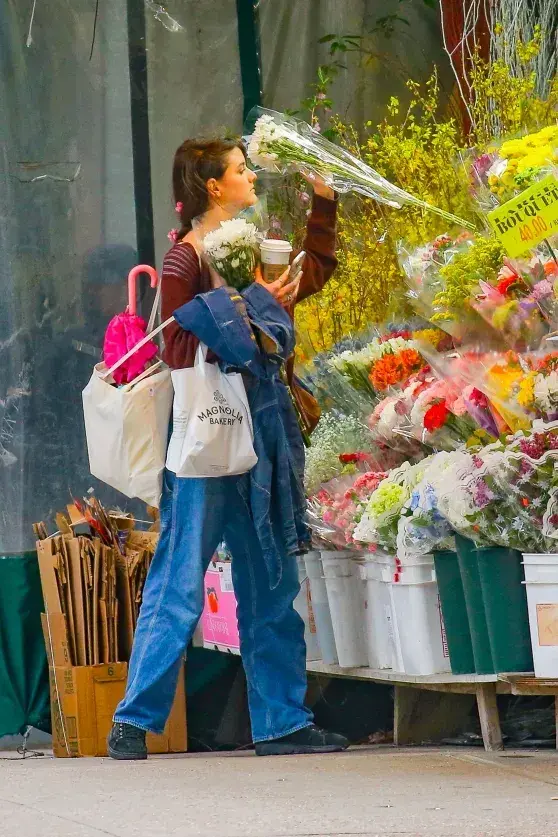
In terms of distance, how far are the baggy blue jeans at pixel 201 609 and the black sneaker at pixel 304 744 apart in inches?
1.3

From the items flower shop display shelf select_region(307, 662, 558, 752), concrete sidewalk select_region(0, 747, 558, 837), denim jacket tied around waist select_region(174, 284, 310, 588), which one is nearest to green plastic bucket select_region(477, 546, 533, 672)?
flower shop display shelf select_region(307, 662, 558, 752)

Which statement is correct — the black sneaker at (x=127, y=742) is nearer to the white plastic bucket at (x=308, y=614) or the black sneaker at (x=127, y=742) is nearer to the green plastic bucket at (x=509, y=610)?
the white plastic bucket at (x=308, y=614)

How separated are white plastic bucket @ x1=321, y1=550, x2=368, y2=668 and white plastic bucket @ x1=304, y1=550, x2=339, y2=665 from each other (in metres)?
0.12

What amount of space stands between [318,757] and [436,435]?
98cm

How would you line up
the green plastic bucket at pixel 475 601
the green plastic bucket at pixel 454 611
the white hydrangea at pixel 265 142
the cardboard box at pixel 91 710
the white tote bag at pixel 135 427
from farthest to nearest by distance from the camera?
1. the cardboard box at pixel 91 710
2. the white hydrangea at pixel 265 142
3. the white tote bag at pixel 135 427
4. the green plastic bucket at pixel 454 611
5. the green plastic bucket at pixel 475 601

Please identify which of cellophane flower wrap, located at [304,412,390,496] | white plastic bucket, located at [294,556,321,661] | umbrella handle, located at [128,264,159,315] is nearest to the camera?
umbrella handle, located at [128,264,159,315]

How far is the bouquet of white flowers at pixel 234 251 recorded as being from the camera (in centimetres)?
430

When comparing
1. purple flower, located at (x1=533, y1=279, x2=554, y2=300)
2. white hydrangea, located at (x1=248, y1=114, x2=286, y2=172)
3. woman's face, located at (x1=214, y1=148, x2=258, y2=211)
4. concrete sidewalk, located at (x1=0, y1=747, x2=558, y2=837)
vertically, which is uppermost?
white hydrangea, located at (x1=248, y1=114, x2=286, y2=172)

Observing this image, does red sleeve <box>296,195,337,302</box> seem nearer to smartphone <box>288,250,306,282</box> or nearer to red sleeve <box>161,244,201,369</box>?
smartphone <box>288,250,306,282</box>

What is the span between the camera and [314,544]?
4859 millimetres

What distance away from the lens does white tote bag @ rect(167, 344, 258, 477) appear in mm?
4277

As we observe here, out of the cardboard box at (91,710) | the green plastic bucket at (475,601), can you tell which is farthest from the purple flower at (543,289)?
the cardboard box at (91,710)

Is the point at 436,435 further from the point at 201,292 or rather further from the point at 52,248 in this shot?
the point at 52,248

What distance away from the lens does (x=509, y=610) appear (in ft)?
13.3
